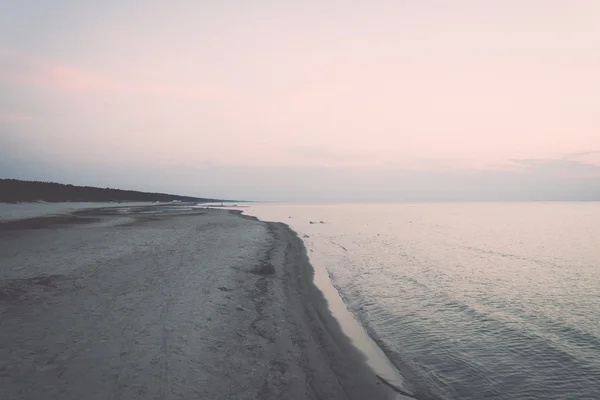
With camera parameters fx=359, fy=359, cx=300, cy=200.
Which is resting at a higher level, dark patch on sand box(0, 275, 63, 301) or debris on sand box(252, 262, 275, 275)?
dark patch on sand box(0, 275, 63, 301)

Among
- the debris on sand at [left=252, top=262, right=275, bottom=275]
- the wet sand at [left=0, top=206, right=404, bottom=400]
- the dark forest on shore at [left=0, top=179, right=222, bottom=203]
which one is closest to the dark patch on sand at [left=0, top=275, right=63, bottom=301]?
the wet sand at [left=0, top=206, right=404, bottom=400]

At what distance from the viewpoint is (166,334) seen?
38.0ft

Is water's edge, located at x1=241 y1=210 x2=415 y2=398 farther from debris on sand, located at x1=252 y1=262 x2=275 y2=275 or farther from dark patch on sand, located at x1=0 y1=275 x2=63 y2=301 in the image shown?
dark patch on sand, located at x1=0 y1=275 x2=63 y2=301

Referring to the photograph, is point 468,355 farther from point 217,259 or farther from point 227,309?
point 217,259

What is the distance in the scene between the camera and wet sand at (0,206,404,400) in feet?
28.5

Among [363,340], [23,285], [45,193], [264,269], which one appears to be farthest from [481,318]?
[45,193]

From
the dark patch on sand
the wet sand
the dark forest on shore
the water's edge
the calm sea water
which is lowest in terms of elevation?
the water's edge

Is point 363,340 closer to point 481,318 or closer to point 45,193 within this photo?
point 481,318

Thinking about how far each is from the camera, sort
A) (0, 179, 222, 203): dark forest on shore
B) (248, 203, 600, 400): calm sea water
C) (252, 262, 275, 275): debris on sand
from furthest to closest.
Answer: (0, 179, 222, 203): dark forest on shore, (252, 262, 275, 275): debris on sand, (248, 203, 600, 400): calm sea water

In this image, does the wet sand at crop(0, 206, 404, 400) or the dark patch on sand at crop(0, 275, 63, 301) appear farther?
the dark patch on sand at crop(0, 275, 63, 301)

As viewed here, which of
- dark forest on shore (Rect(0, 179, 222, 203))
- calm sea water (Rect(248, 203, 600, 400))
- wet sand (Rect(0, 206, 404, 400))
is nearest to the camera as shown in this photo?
wet sand (Rect(0, 206, 404, 400))

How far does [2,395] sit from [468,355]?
13212 millimetres

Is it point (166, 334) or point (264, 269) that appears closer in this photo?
point (166, 334)

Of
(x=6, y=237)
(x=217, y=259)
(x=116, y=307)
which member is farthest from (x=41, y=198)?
(x=116, y=307)
